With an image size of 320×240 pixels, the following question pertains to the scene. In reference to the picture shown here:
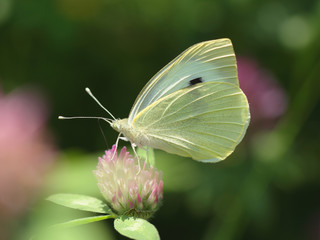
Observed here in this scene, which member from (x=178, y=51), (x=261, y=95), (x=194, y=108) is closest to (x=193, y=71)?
(x=194, y=108)

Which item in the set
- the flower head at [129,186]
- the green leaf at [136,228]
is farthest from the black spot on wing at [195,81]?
the green leaf at [136,228]

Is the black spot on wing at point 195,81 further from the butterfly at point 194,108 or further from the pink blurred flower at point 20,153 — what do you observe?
the pink blurred flower at point 20,153

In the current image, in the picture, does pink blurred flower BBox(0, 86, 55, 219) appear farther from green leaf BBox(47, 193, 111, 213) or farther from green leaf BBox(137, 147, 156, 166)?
green leaf BBox(137, 147, 156, 166)

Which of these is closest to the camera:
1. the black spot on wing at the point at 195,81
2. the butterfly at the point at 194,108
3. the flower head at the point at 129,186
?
the flower head at the point at 129,186

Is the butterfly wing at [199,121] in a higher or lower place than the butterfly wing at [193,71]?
lower

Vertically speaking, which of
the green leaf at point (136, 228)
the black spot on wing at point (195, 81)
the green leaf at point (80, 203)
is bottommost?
the green leaf at point (80, 203)

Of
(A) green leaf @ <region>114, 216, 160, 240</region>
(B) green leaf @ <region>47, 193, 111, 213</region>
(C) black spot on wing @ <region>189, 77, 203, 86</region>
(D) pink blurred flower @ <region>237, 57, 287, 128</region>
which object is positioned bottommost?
(D) pink blurred flower @ <region>237, 57, 287, 128</region>

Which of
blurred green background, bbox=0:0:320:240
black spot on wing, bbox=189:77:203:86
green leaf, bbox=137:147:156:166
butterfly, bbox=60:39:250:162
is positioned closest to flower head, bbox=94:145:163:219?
green leaf, bbox=137:147:156:166

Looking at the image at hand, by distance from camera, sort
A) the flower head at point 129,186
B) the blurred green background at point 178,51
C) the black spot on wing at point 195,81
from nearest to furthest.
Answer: the flower head at point 129,186
the black spot on wing at point 195,81
the blurred green background at point 178,51
